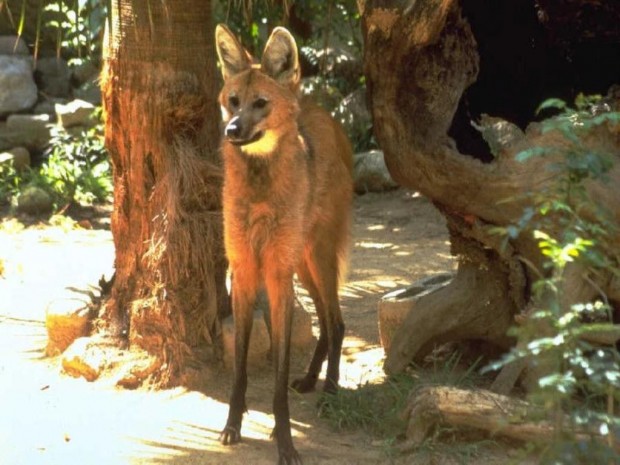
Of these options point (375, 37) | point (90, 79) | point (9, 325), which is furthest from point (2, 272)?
point (90, 79)

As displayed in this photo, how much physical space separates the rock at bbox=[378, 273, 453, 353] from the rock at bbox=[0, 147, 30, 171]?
6178mm

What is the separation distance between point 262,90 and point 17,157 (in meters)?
6.91

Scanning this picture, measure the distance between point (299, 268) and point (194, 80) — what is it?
1.12 m

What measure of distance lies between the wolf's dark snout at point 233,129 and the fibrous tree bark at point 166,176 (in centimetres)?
94

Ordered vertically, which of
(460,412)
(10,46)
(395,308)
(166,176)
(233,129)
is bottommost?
(460,412)

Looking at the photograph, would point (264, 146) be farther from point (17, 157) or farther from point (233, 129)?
point (17, 157)

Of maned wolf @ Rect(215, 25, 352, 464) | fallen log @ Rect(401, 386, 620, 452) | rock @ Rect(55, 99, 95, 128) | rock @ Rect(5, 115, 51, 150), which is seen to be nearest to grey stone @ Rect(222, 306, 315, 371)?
maned wolf @ Rect(215, 25, 352, 464)

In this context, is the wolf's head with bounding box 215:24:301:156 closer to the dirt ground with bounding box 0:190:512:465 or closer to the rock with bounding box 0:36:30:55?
the dirt ground with bounding box 0:190:512:465

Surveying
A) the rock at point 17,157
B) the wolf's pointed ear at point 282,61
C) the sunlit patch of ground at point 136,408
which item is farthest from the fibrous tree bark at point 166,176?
the rock at point 17,157

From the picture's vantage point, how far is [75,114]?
1102cm

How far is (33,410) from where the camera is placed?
188 inches

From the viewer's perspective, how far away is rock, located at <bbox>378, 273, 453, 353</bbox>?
5.44 m

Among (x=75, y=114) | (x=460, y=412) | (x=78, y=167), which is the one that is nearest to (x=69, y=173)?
(x=78, y=167)

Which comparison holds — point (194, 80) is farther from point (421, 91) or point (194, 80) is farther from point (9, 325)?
point (9, 325)
